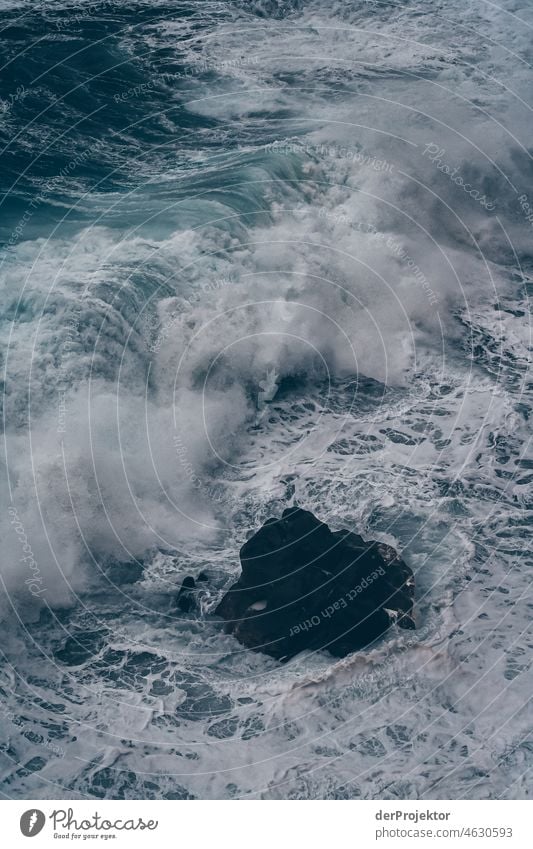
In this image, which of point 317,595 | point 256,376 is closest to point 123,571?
point 317,595

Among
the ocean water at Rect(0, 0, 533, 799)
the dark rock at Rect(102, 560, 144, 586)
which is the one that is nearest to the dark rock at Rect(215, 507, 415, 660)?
the ocean water at Rect(0, 0, 533, 799)

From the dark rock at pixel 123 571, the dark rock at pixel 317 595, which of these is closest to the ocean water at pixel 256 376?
the dark rock at pixel 123 571

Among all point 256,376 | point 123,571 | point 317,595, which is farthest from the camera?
point 256,376

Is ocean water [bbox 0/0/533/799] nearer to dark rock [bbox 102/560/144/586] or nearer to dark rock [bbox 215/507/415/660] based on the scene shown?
dark rock [bbox 102/560/144/586]

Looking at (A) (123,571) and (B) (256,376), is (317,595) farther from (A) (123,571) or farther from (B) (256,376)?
(B) (256,376)

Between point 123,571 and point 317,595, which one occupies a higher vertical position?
point 317,595

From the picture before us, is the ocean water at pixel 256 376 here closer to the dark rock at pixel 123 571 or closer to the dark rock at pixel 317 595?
the dark rock at pixel 123 571

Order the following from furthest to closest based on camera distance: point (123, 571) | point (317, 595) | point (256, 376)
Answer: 1. point (256, 376)
2. point (123, 571)
3. point (317, 595)
